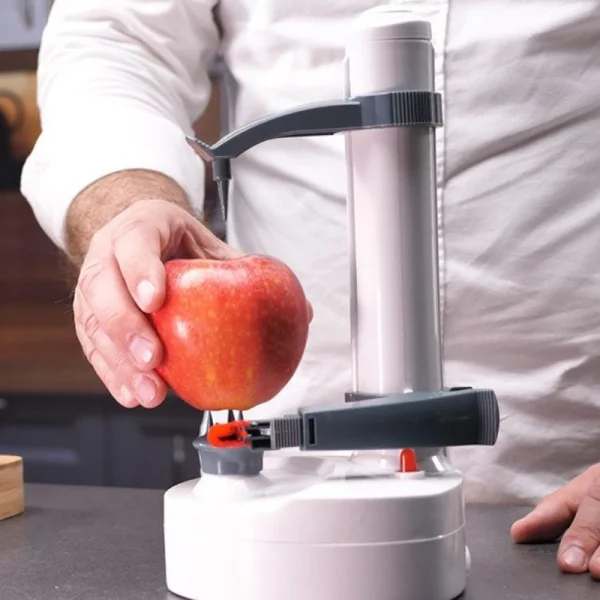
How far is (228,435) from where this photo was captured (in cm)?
61

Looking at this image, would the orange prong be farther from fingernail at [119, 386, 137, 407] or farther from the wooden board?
the wooden board

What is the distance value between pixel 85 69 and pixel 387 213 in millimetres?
537

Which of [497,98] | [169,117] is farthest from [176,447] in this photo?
[497,98]

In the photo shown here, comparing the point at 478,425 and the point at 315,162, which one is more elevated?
the point at 315,162

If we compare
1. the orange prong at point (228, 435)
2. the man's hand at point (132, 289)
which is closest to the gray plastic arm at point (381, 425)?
the orange prong at point (228, 435)

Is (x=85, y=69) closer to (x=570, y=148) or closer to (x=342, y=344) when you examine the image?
(x=342, y=344)

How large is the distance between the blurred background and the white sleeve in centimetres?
105

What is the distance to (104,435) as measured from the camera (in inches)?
90.4

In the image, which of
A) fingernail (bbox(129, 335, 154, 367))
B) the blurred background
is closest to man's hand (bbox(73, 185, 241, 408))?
fingernail (bbox(129, 335, 154, 367))

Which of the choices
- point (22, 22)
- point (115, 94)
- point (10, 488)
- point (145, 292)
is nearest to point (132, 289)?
point (145, 292)

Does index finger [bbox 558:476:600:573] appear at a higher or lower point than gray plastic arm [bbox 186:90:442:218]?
lower

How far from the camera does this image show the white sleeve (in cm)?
98

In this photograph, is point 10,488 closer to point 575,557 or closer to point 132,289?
point 132,289

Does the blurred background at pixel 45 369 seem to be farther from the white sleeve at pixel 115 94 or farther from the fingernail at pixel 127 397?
the fingernail at pixel 127 397
